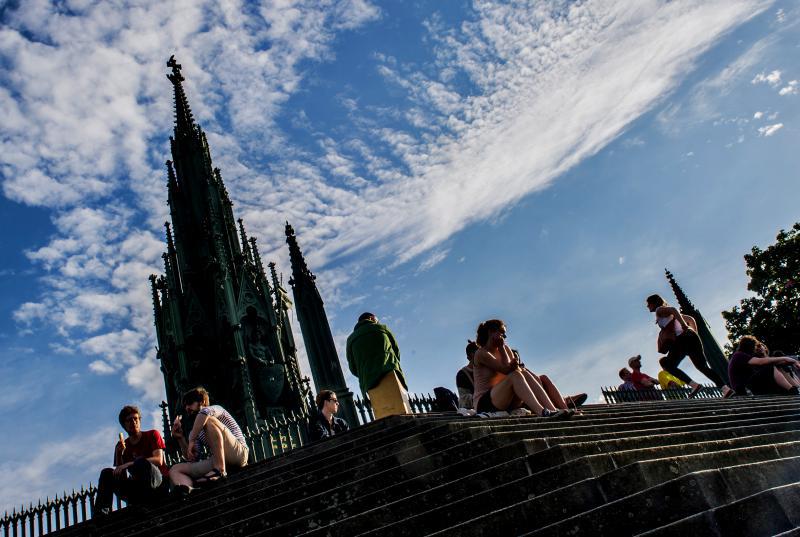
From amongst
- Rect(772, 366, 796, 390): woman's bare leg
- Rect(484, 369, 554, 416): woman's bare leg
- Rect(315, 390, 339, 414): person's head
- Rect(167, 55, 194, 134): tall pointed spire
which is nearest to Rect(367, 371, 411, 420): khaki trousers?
Rect(315, 390, 339, 414): person's head

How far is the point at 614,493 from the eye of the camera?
242cm

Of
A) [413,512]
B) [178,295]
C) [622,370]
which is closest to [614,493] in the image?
[413,512]

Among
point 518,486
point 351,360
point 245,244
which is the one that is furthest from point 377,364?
point 245,244

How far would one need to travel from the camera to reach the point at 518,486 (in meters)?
2.79

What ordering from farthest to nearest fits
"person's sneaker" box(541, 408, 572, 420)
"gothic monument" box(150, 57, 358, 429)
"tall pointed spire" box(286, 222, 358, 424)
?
1. "gothic monument" box(150, 57, 358, 429)
2. "tall pointed spire" box(286, 222, 358, 424)
3. "person's sneaker" box(541, 408, 572, 420)

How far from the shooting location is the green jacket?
798 centimetres

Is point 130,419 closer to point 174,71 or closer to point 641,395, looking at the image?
point 641,395

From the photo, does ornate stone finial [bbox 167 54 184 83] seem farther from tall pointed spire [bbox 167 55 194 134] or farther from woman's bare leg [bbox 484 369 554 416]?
woman's bare leg [bbox 484 369 554 416]

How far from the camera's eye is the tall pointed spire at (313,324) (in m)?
13.0

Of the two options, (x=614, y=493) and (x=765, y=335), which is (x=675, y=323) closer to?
(x=614, y=493)

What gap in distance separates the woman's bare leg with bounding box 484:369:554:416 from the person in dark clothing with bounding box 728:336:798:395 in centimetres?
546

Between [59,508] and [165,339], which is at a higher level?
[165,339]

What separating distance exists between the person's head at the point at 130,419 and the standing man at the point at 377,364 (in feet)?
10.00

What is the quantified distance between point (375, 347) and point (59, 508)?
7.83 metres
